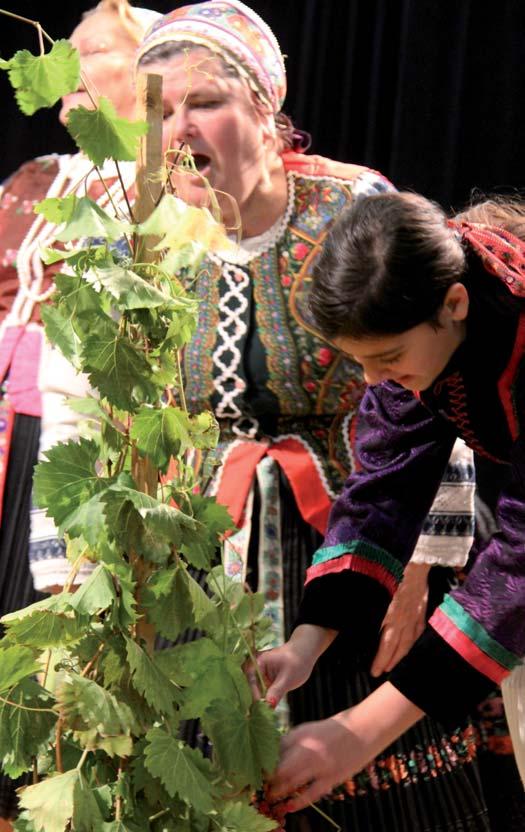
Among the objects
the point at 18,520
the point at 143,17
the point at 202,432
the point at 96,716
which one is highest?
the point at 143,17

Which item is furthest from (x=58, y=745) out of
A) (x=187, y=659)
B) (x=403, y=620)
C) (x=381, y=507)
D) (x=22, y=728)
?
(x=403, y=620)

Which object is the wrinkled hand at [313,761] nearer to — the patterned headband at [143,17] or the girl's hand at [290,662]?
the girl's hand at [290,662]

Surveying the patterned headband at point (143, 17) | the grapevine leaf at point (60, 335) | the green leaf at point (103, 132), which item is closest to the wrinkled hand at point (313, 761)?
the grapevine leaf at point (60, 335)

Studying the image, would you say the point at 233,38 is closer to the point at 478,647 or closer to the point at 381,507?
the point at 381,507

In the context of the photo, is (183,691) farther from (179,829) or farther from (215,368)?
(215,368)

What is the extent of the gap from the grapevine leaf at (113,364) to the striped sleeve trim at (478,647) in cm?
47

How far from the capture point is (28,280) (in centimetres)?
226

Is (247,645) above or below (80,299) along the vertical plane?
below

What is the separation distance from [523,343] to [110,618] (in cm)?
60

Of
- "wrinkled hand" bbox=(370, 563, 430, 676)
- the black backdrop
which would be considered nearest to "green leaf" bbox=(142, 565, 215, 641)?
"wrinkled hand" bbox=(370, 563, 430, 676)

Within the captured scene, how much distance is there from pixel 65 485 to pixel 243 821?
1.16 feet

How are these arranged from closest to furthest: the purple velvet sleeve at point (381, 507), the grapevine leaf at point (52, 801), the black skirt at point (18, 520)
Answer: the grapevine leaf at point (52, 801) < the purple velvet sleeve at point (381, 507) < the black skirt at point (18, 520)

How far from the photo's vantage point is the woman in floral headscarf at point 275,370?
5.63ft

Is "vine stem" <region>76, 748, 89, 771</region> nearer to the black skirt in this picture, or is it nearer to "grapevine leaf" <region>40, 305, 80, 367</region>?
→ "grapevine leaf" <region>40, 305, 80, 367</region>
